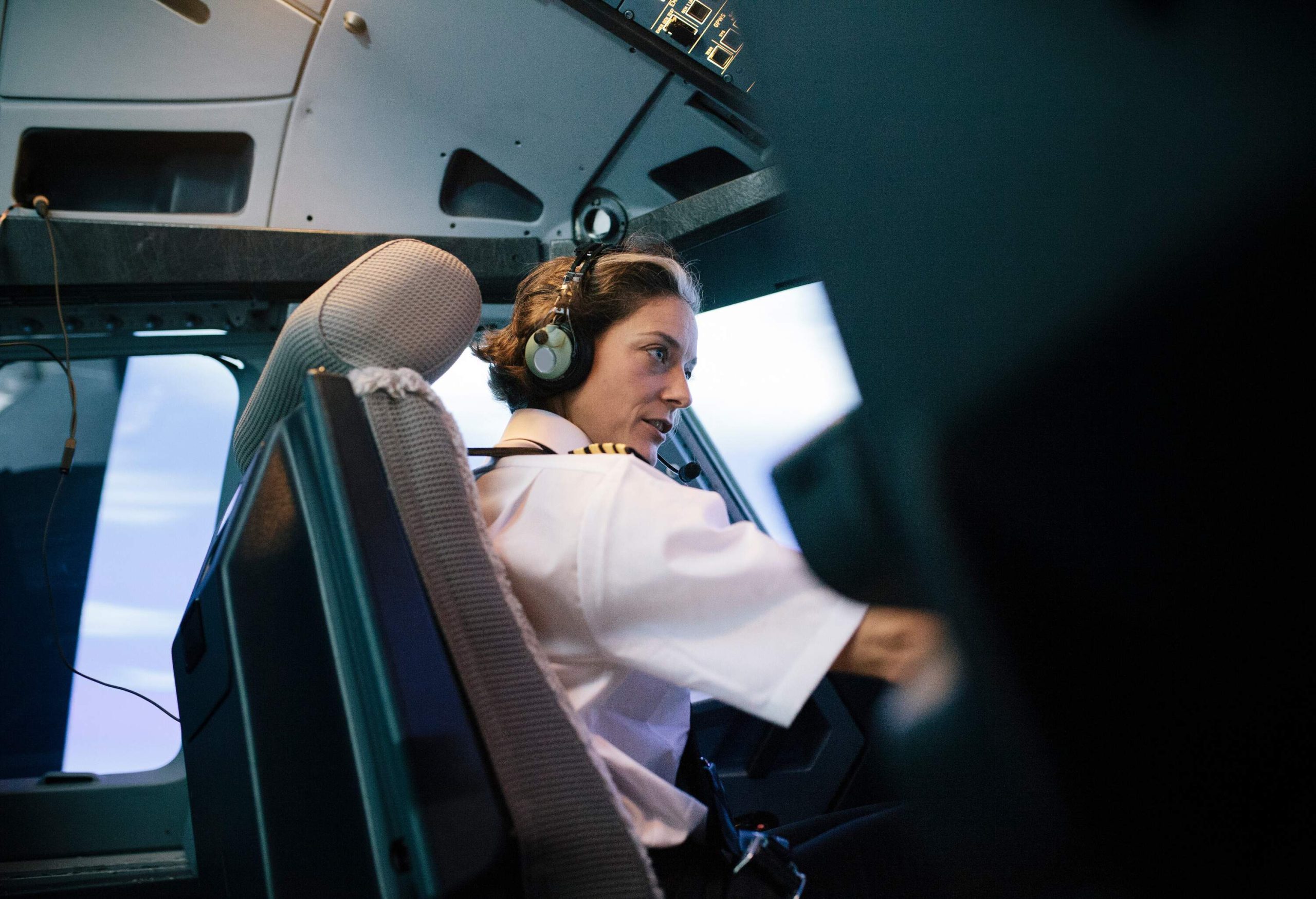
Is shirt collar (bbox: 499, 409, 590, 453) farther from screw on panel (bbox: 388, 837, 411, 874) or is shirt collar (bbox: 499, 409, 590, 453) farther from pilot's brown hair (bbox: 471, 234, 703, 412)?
screw on panel (bbox: 388, 837, 411, 874)

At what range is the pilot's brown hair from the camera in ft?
4.25

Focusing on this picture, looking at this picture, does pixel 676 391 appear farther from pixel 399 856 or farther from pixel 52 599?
pixel 52 599

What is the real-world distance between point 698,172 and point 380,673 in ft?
6.38

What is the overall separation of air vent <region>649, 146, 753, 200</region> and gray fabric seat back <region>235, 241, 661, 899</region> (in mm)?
1482

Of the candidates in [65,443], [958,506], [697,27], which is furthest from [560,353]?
[65,443]

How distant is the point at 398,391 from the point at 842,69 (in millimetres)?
587

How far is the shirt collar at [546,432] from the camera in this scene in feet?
3.79

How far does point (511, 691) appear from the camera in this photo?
2.35ft

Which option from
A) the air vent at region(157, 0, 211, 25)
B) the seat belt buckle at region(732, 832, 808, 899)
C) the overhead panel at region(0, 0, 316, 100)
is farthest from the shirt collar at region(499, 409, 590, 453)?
the air vent at region(157, 0, 211, 25)

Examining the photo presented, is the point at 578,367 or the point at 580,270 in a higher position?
the point at 580,270

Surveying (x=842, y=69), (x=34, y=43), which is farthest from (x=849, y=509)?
(x=34, y=43)

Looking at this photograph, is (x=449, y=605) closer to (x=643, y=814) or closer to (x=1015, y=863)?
(x=643, y=814)

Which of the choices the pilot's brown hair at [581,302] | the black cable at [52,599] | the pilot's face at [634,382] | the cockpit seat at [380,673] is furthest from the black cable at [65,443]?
the pilot's face at [634,382]

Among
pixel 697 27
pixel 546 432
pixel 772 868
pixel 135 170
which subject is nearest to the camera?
pixel 772 868
